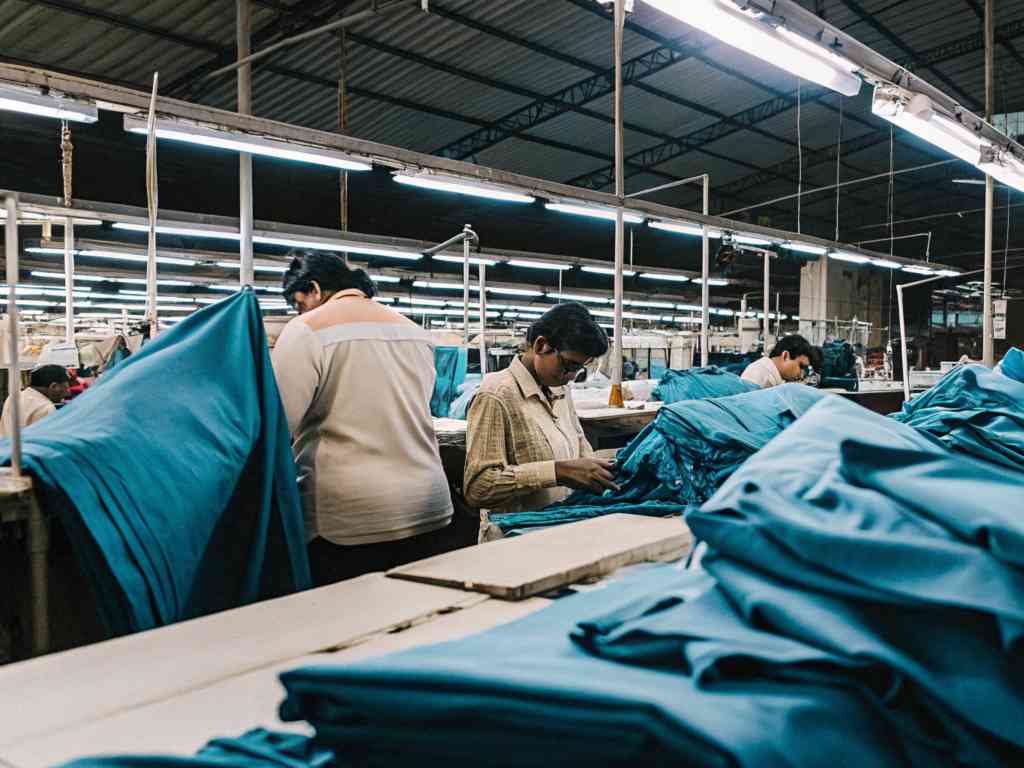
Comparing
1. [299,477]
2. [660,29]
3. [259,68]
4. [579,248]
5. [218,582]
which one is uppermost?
[660,29]

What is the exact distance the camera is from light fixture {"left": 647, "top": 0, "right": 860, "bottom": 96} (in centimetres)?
272

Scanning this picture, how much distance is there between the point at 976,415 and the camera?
180 cm

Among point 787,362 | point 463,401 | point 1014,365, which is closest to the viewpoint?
point 1014,365

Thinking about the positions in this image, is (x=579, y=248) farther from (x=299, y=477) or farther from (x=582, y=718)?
(x=582, y=718)

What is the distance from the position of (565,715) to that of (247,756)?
0.30 meters

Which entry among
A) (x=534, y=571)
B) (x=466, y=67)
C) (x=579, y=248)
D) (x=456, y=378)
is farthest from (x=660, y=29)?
(x=534, y=571)

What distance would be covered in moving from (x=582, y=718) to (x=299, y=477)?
1.61 m

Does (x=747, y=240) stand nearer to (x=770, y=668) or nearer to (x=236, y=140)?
(x=236, y=140)

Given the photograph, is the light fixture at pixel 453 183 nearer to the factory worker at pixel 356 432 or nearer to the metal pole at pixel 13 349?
the factory worker at pixel 356 432

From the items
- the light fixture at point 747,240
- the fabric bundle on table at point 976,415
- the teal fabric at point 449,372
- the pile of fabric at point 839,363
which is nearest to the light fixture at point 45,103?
the teal fabric at point 449,372

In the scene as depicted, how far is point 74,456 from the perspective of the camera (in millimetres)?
1361

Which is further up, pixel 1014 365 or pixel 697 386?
pixel 1014 365

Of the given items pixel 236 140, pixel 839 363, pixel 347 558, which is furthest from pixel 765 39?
pixel 839 363

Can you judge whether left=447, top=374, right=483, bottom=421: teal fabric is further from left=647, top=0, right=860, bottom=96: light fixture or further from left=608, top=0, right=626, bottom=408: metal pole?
left=647, top=0, right=860, bottom=96: light fixture
